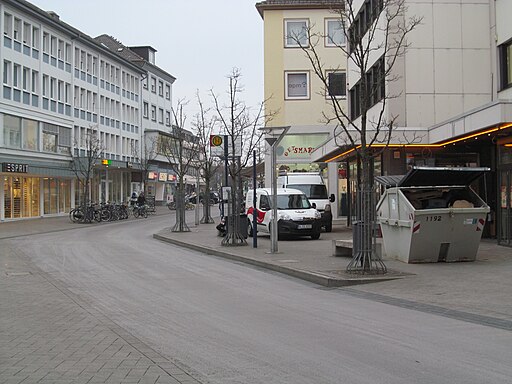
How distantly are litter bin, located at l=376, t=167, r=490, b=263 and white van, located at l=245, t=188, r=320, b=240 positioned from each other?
6638mm

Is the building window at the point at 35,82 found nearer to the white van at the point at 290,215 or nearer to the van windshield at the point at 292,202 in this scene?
the white van at the point at 290,215

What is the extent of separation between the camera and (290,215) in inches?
886

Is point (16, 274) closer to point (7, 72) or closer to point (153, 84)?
point (7, 72)

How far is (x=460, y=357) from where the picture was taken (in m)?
6.49

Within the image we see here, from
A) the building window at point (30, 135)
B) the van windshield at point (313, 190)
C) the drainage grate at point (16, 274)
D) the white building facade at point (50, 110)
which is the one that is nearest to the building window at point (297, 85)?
the van windshield at point (313, 190)

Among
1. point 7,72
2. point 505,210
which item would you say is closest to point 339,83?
point 7,72

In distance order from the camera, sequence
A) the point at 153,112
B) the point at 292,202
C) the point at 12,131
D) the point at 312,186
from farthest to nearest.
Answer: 1. the point at 153,112
2. the point at 12,131
3. the point at 312,186
4. the point at 292,202

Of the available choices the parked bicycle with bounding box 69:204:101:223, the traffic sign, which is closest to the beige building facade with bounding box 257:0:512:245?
the traffic sign

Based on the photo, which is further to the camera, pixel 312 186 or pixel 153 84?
pixel 153 84

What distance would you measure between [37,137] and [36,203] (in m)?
4.62

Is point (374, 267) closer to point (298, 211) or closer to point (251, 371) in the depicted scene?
point (251, 371)

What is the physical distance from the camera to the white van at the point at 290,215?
2234cm

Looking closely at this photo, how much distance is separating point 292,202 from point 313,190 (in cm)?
372

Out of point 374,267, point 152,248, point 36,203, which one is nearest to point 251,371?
point 374,267
